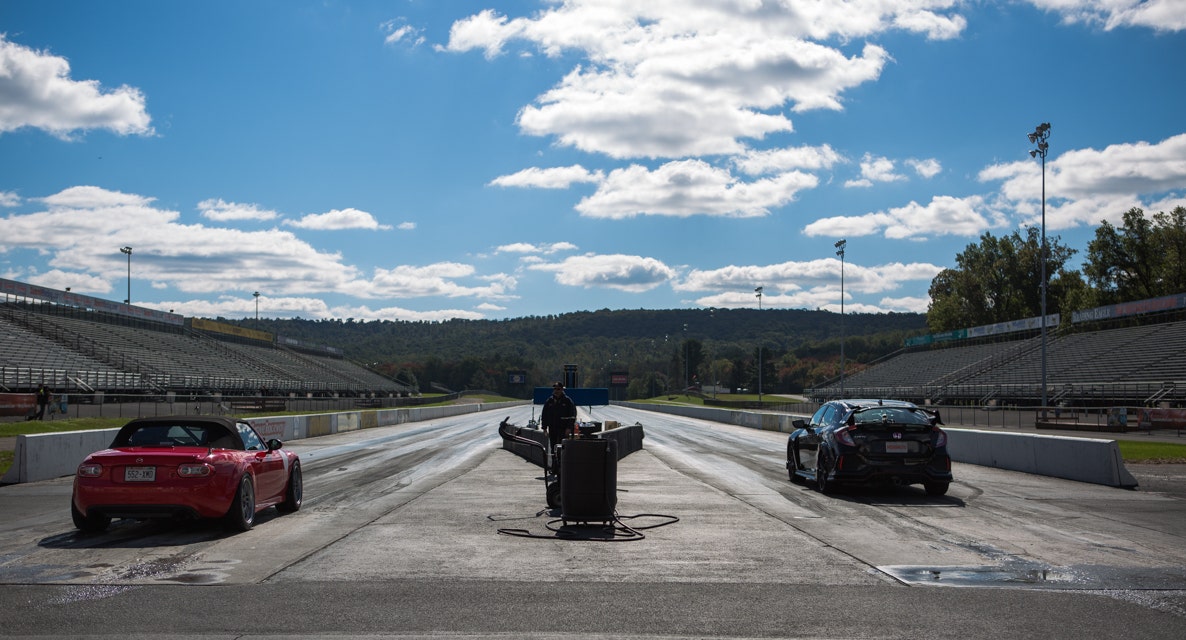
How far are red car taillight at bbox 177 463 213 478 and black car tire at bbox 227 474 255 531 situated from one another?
1.63ft

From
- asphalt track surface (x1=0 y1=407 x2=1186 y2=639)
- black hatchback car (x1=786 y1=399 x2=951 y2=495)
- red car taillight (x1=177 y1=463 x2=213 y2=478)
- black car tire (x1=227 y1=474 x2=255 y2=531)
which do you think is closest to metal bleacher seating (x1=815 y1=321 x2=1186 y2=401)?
black hatchback car (x1=786 y1=399 x2=951 y2=495)

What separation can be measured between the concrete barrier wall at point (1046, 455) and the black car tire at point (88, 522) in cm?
1685

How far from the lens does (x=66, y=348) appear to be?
56.0 meters

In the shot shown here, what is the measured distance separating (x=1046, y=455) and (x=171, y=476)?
690 inches

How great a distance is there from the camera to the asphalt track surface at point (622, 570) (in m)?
6.75

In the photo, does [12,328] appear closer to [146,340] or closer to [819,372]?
[146,340]

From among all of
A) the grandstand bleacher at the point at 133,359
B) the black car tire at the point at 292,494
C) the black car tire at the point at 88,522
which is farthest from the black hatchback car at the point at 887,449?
the grandstand bleacher at the point at 133,359

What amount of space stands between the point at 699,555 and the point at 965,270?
11403 centimetres

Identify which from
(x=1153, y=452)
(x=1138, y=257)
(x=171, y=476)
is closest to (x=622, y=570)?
(x=171, y=476)

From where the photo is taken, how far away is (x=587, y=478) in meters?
11.7

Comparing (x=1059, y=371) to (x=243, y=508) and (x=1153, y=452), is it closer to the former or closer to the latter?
(x=1153, y=452)

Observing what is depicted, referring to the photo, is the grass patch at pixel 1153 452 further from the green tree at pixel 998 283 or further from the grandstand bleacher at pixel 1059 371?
the green tree at pixel 998 283

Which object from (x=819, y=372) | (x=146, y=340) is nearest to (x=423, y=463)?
(x=146, y=340)

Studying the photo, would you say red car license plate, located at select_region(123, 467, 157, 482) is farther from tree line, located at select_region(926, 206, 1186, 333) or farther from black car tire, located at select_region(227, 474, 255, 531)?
tree line, located at select_region(926, 206, 1186, 333)
